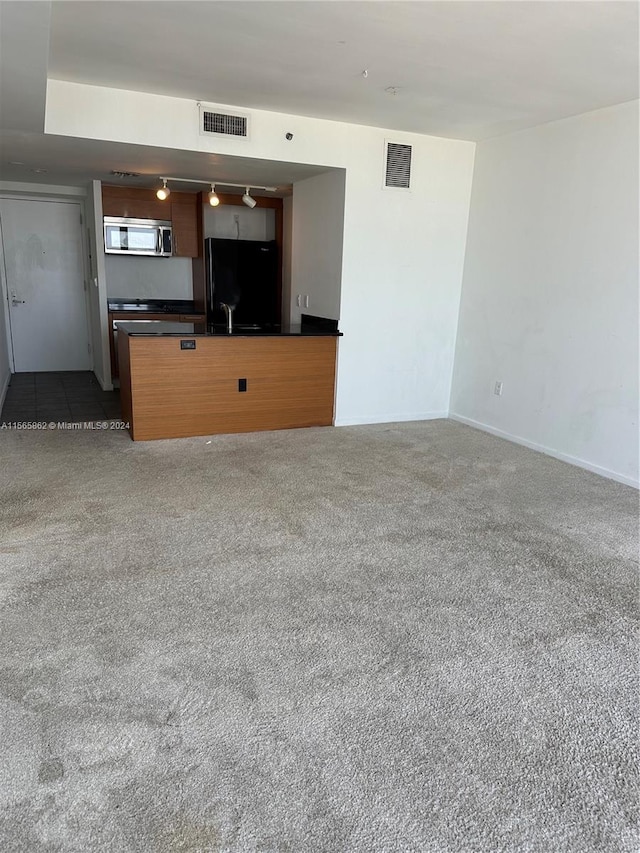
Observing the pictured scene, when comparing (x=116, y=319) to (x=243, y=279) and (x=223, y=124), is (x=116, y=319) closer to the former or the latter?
(x=243, y=279)

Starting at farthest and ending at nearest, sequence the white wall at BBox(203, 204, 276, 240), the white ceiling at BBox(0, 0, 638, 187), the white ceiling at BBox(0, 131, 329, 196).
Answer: the white wall at BBox(203, 204, 276, 240)
the white ceiling at BBox(0, 131, 329, 196)
the white ceiling at BBox(0, 0, 638, 187)

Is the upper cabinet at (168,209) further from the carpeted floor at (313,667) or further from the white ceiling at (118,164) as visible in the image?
the carpeted floor at (313,667)

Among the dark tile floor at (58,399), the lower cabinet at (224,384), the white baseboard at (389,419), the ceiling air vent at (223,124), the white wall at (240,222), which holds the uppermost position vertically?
the ceiling air vent at (223,124)

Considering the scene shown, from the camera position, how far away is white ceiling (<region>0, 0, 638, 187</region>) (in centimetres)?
246

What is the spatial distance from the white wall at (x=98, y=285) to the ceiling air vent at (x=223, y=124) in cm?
230

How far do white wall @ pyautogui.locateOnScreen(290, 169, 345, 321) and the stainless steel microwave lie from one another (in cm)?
154

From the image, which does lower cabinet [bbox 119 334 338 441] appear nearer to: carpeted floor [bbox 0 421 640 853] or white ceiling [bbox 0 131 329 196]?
carpeted floor [bbox 0 421 640 853]

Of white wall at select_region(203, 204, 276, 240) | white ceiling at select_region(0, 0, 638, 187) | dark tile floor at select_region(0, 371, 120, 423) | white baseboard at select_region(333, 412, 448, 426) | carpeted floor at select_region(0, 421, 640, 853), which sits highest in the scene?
white ceiling at select_region(0, 0, 638, 187)

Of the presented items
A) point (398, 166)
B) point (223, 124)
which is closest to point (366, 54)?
point (223, 124)

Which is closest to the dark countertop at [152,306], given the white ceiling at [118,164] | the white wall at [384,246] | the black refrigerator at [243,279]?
the black refrigerator at [243,279]

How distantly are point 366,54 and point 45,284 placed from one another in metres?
5.46

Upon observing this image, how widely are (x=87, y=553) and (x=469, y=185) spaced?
174 inches

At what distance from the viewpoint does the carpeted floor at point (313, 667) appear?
144 centimetres

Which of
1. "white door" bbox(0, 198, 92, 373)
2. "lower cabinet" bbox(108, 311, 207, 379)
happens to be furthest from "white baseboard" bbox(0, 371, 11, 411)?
"lower cabinet" bbox(108, 311, 207, 379)
